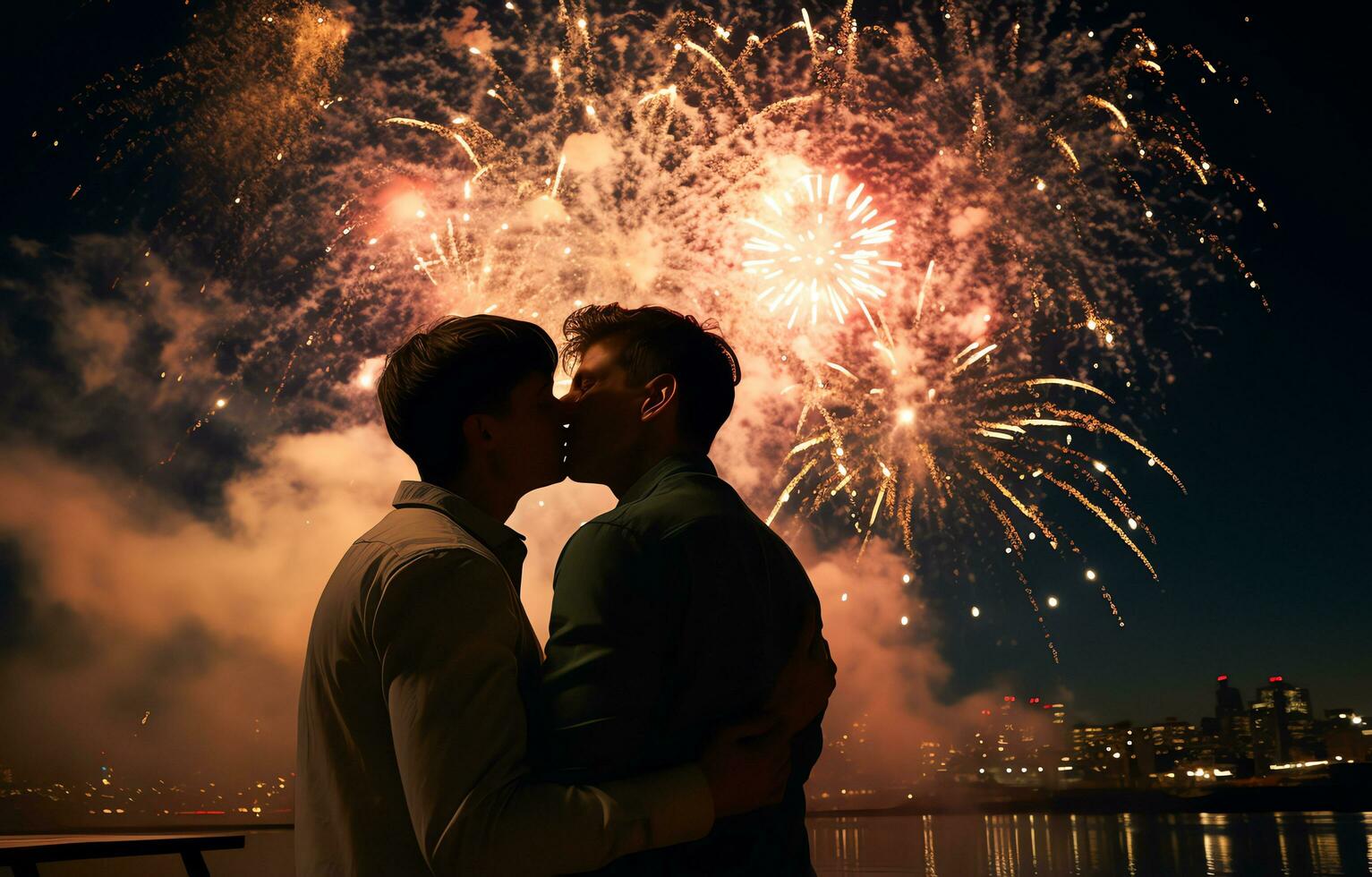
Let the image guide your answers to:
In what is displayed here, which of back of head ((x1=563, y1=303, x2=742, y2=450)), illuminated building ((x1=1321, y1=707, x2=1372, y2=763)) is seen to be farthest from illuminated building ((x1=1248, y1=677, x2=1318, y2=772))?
back of head ((x1=563, y1=303, x2=742, y2=450))

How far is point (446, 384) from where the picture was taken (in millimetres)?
2719

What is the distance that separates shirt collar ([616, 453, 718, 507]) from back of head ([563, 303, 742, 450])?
0.33 metres

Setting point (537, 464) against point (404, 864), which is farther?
point (537, 464)

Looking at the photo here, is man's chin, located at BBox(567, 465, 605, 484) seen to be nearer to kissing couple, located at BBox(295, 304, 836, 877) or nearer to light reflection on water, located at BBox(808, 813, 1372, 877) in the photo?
kissing couple, located at BBox(295, 304, 836, 877)

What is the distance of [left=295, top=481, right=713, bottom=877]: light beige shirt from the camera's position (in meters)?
1.84

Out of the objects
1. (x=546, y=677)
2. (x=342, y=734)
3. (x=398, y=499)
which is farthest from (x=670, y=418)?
(x=342, y=734)

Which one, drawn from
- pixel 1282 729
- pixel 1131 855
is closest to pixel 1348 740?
pixel 1282 729

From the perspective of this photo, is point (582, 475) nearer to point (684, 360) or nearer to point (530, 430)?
point (530, 430)

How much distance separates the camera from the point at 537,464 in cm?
296

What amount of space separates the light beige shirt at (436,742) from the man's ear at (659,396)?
0.81m

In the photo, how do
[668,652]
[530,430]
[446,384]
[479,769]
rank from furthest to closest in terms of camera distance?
[530,430] < [446,384] < [668,652] < [479,769]

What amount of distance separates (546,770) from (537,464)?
120cm

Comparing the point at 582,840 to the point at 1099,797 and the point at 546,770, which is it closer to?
the point at 546,770

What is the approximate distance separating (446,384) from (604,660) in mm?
1187
